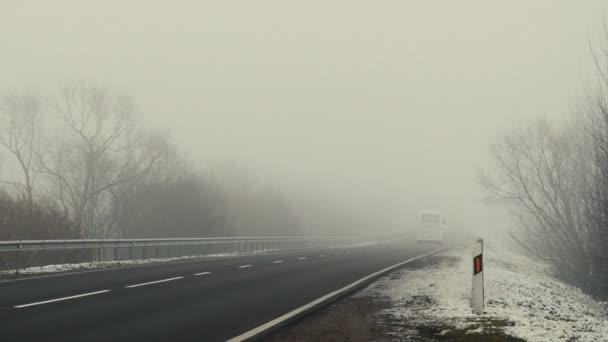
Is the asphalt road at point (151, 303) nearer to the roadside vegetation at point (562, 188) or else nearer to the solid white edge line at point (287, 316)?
the solid white edge line at point (287, 316)

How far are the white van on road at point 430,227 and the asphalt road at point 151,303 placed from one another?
39.9 meters

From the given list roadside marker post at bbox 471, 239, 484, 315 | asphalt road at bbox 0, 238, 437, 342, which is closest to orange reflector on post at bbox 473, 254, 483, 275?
roadside marker post at bbox 471, 239, 484, 315

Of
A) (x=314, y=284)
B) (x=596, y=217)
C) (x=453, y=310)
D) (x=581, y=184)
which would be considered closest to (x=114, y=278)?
(x=314, y=284)

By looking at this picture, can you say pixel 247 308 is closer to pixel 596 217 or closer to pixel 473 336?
pixel 473 336

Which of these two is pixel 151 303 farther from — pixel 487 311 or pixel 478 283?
pixel 487 311

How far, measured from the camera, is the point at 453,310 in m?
9.26

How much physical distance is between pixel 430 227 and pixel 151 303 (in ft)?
157

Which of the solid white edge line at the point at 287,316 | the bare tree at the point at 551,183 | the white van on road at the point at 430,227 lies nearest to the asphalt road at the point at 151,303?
the solid white edge line at the point at 287,316

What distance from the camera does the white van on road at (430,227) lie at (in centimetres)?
5434

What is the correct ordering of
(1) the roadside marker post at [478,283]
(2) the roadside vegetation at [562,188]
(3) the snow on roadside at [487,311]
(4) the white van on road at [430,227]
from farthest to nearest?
1. (4) the white van on road at [430,227]
2. (2) the roadside vegetation at [562,188]
3. (1) the roadside marker post at [478,283]
4. (3) the snow on roadside at [487,311]

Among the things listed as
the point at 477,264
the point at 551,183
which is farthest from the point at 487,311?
the point at 551,183

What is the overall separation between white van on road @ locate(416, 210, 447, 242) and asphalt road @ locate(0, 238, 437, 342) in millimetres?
39938

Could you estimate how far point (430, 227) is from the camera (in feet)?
179

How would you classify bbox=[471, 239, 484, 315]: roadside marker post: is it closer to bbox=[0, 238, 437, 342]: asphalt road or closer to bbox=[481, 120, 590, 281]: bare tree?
bbox=[0, 238, 437, 342]: asphalt road
